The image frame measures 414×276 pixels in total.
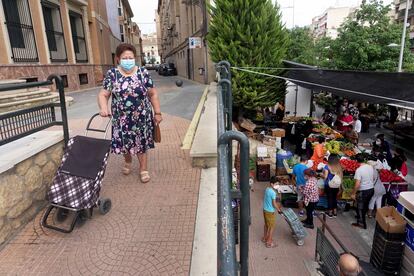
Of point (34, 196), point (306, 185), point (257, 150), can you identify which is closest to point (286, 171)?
point (257, 150)

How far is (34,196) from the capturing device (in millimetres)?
2898

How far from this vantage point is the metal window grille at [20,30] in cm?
1233

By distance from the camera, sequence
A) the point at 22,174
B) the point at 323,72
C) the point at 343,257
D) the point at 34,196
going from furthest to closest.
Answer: the point at 323,72
the point at 343,257
the point at 34,196
the point at 22,174

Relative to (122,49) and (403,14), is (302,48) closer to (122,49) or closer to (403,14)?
(403,14)

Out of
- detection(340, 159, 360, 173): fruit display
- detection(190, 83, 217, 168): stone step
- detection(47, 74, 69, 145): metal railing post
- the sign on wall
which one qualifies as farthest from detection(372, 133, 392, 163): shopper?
the sign on wall

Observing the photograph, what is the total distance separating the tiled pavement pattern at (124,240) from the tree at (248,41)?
7.84 meters

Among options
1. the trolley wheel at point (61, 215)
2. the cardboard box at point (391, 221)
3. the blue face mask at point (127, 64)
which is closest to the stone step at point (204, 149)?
the blue face mask at point (127, 64)

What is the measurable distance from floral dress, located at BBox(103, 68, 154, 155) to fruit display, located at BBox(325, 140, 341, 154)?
7468 mm

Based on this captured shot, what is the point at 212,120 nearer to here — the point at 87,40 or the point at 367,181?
the point at 367,181

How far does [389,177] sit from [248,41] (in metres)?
6.32

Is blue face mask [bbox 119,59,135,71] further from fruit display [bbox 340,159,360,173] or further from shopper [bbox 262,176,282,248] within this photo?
fruit display [bbox 340,159,360,173]

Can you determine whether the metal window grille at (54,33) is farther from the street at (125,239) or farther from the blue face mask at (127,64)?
the street at (125,239)

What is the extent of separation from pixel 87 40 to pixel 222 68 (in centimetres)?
1945

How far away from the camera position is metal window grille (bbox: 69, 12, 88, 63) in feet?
62.2
